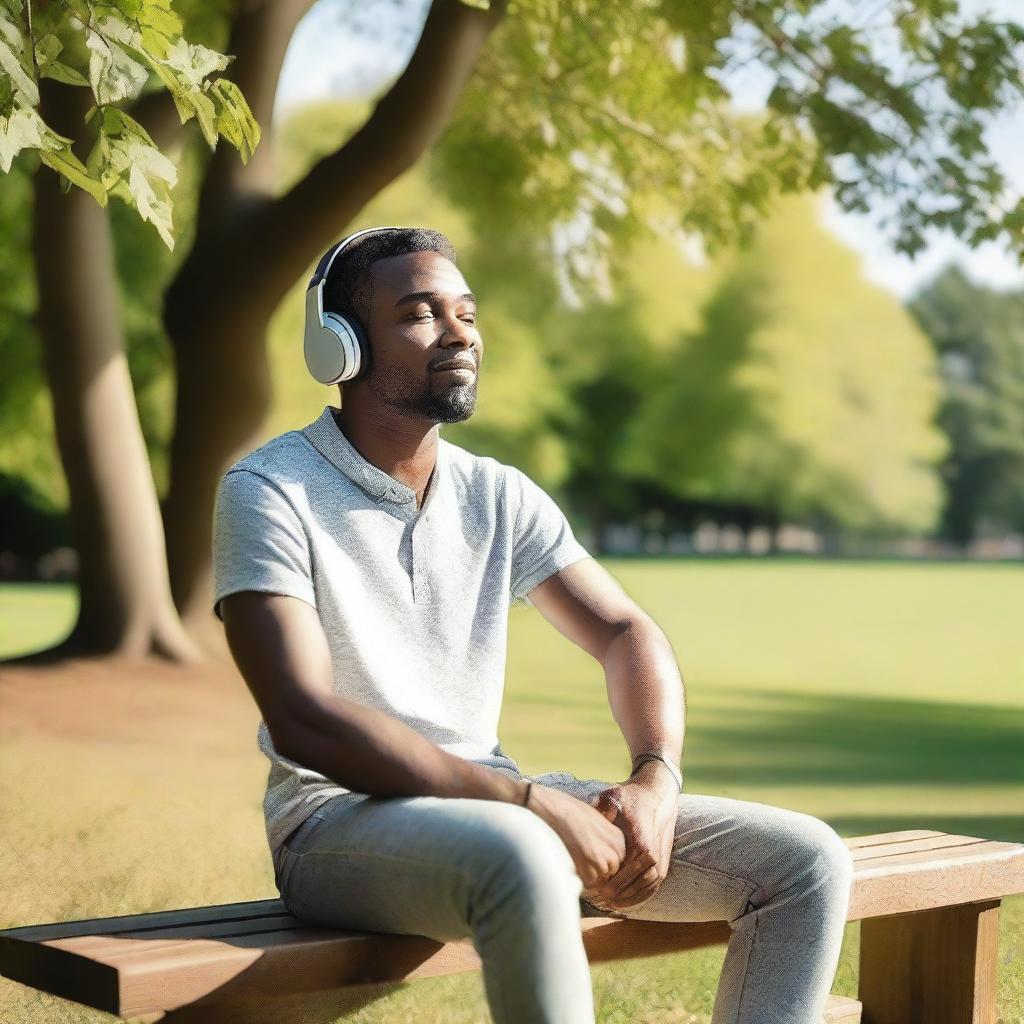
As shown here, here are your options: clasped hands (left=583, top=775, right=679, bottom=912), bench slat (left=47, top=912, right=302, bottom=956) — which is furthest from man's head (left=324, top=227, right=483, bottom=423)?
bench slat (left=47, top=912, right=302, bottom=956)

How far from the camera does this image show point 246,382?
11.4 metres

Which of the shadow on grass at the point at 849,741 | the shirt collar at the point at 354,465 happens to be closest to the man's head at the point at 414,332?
the shirt collar at the point at 354,465

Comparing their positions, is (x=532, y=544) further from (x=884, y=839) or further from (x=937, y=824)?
(x=937, y=824)

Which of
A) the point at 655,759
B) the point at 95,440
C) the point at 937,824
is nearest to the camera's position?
the point at 655,759

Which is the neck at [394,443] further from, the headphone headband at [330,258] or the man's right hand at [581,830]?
the man's right hand at [581,830]

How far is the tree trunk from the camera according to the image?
444 inches

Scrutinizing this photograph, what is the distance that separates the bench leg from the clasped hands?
1330 millimetres

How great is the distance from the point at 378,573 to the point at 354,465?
0.24m

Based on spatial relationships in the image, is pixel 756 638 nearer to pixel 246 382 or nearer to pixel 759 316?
pixel 246 382

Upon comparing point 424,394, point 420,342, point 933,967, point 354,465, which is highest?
point 420,342

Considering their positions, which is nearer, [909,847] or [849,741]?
[909,847]

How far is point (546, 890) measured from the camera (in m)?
2.93

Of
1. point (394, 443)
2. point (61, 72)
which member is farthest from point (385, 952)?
point (61, 72)

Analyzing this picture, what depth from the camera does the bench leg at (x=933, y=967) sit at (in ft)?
14.7
